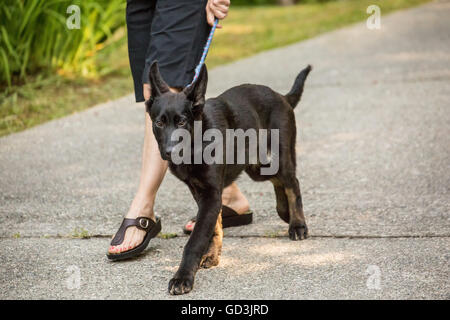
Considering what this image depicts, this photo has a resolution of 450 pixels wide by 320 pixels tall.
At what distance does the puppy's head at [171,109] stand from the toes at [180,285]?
59cm

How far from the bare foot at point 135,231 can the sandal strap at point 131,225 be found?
0.02 metres

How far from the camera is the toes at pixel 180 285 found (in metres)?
3.07

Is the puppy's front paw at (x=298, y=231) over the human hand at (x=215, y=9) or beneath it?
beneath

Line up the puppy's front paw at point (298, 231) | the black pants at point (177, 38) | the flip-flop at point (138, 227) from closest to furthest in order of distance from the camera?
the flip-flop at point (138, 227) → the black pants at point (177, 38) → the puppy's front paw at point (298, 231)

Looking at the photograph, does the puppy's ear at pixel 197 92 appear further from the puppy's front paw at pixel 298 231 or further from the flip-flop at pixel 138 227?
the puppy's front paw at pixel 298 231

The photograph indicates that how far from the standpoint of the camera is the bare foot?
354 cm

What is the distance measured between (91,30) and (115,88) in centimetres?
82

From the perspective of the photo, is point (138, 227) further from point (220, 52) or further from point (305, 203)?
point (220, 52)

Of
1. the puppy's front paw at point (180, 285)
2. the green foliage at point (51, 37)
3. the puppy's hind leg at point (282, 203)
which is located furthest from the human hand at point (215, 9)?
the green foliage at point (51, 37)

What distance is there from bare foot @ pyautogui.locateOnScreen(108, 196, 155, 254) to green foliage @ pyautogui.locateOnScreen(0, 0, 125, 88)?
12.5 ft

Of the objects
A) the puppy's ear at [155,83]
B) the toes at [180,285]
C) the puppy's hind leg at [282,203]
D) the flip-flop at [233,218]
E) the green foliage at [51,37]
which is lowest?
the toes at [180,285]

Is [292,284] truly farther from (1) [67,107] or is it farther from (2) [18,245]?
(1) [67,107]

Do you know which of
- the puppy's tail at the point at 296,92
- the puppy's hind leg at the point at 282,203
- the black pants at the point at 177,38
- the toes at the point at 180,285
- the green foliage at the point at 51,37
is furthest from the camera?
the green foliage at the point at 51,37

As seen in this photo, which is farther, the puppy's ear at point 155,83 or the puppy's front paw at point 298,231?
the puppy's front paw at point 298,231
